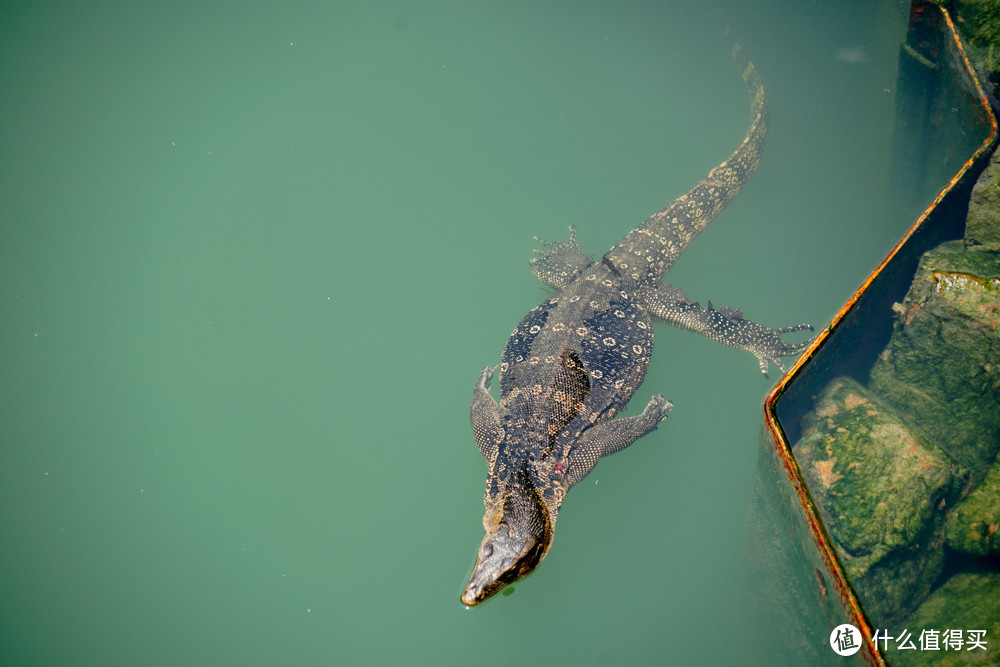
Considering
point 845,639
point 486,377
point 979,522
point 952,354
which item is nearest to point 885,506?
point 979,522

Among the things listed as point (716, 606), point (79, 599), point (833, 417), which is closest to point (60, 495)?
point (79, 599)

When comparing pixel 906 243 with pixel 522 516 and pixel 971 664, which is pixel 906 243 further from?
pixel 522 516

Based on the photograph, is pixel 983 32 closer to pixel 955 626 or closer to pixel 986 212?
pixel 986 212

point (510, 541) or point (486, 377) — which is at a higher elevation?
point (486, 377)

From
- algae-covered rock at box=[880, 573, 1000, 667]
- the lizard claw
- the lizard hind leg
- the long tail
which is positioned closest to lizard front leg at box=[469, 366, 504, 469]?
the lizard claw

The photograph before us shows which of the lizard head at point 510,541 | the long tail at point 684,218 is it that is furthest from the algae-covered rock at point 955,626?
the long tail at point 684,218

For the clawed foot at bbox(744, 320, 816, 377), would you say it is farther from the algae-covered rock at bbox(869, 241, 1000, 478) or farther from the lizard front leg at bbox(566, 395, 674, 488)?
the algae-covered rock at bbox(869, 241, 1000, 478)

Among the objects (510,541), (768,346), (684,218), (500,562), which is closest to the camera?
(500,562)
